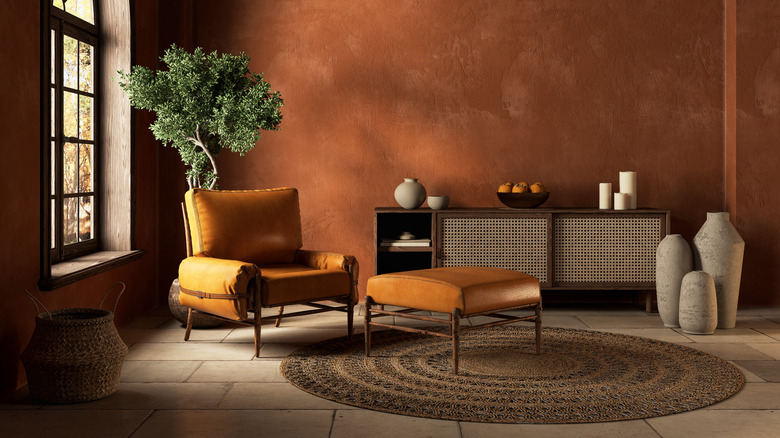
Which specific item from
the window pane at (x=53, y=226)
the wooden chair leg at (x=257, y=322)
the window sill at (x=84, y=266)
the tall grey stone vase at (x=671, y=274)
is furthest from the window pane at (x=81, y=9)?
the tall grey stone vase at (x=671, y=274)

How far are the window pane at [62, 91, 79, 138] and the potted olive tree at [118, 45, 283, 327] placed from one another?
0.30m

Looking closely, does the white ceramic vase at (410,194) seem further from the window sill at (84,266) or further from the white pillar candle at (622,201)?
the window sill at (84,266)

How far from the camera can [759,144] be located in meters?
5.67

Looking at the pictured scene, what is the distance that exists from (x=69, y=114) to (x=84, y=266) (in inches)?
37.5

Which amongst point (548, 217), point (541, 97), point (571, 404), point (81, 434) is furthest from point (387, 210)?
point (81, 434)

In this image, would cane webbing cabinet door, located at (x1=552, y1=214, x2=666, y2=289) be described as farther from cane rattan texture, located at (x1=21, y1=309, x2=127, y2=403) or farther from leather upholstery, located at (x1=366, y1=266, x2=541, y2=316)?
cane rattan texture, located at (x1=21, y1=309, x2=127, y2=403)

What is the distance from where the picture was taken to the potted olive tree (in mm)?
4742

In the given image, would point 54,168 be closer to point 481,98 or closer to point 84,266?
point 84,266

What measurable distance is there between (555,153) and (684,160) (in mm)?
972

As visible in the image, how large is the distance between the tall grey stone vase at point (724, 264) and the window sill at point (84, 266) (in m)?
3.67

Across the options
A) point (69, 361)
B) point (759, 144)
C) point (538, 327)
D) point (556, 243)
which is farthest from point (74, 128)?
point (759, 144)

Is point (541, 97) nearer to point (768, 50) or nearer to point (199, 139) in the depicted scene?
point (768, 50)

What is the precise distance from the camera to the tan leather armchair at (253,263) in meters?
4.07

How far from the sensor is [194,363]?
12.9 feet
